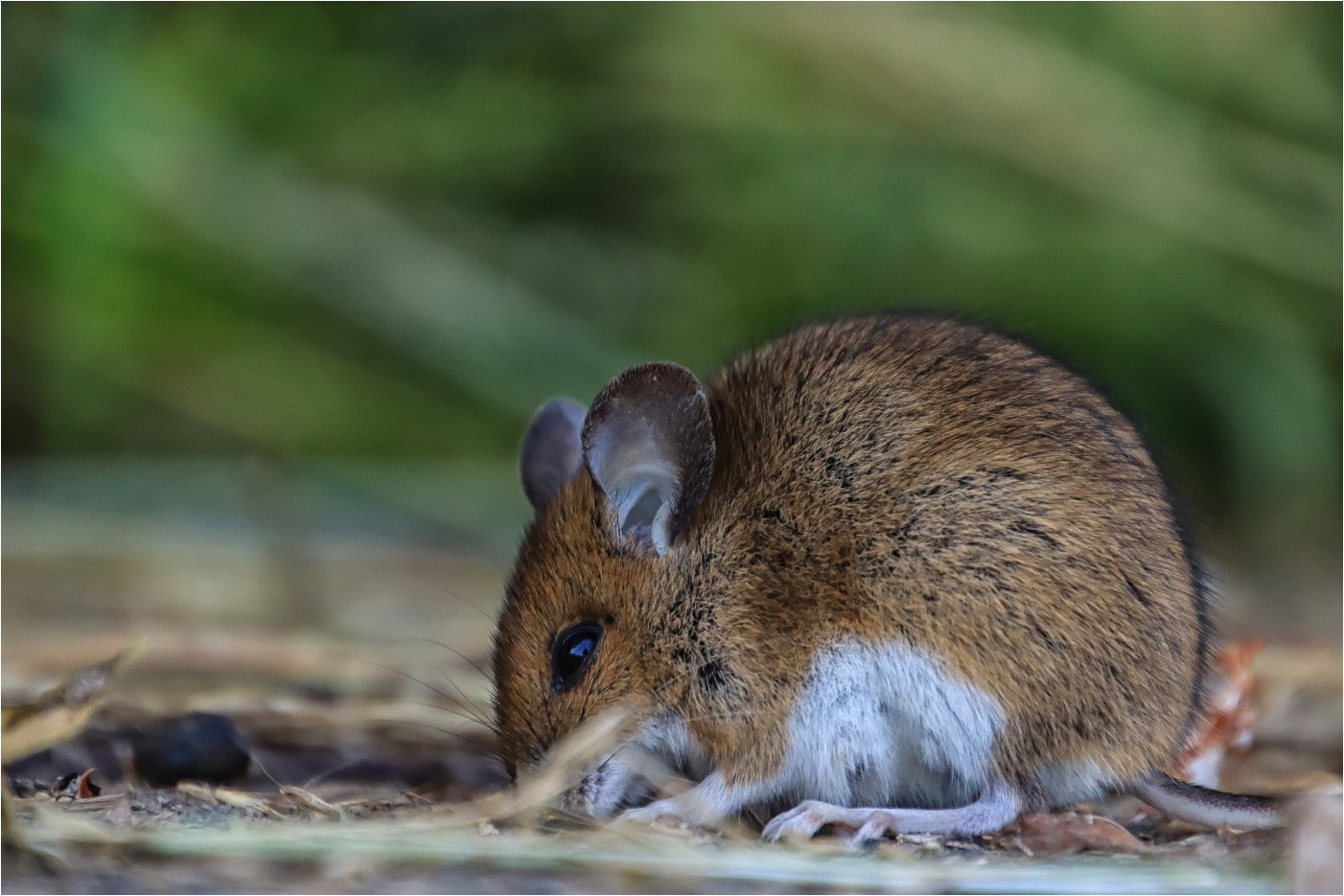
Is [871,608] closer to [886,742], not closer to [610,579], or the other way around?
[886,742]

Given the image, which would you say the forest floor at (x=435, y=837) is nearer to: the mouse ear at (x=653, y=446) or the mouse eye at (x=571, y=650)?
the mouse eye at (x=571, y=650)

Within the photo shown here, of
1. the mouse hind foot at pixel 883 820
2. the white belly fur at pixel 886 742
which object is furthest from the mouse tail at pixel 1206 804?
the mouse hind foot at pixel 883 820

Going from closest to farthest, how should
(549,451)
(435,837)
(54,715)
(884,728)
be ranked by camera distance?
(435,837) < (54,715) < (884,728) < (549,451)

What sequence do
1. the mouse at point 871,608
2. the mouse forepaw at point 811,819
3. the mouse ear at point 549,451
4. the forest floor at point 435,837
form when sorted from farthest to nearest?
the mouse ear at point 549,451 → the mouse at point 871,608 → the mouse forepaw at point 811,819 → the forest floor at point 435,837

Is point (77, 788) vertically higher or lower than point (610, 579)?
lower

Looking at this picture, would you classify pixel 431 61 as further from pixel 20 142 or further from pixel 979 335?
pixel 979 335

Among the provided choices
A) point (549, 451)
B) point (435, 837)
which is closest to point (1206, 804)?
point (435, 837)

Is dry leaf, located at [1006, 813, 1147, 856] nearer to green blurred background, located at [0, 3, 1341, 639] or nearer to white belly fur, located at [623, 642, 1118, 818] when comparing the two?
white belly fur, located at [623, 642, 1118, 818]
